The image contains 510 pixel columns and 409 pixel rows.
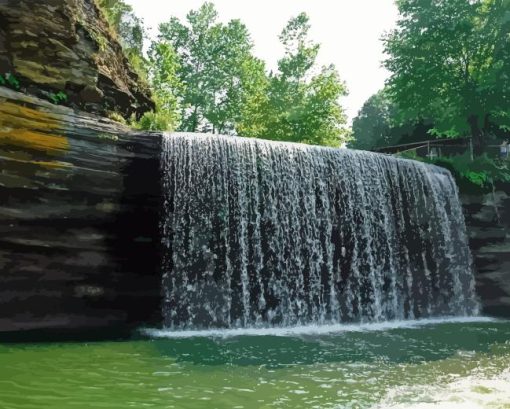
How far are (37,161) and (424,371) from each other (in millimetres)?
9173

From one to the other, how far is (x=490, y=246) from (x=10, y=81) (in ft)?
53.7

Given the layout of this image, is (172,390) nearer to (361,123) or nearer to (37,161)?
(37,161)

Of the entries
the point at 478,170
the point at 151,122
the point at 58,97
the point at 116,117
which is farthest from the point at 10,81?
the point at 478,170

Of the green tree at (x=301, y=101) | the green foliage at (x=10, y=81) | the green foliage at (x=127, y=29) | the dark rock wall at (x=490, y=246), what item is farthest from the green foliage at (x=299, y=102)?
the green foliage at (x=10, y=81)

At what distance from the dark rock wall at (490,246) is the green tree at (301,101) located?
19.1 m

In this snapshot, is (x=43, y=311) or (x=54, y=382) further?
(x=43, y=311)

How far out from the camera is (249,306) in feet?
46.2

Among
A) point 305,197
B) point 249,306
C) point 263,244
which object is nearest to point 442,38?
point 305,197

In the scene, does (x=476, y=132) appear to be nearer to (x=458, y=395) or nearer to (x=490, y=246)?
(x=490, y=246)

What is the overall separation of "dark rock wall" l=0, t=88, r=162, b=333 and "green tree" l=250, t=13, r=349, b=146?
24.7m

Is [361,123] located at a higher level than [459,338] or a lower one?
higher

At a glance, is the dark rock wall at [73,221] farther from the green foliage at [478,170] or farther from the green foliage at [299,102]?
the green foliage at [299,102]

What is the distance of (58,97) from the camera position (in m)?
13.1

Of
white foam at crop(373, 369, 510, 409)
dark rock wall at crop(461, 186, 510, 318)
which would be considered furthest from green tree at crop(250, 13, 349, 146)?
white foam at crop(373, 369, 510, 409)
